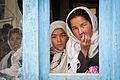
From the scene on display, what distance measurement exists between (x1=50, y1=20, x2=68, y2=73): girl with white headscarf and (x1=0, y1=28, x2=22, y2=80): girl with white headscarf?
21cm

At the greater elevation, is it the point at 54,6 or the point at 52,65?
the point at 54,6

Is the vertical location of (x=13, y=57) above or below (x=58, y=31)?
below

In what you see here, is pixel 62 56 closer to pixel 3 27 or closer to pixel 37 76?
pixel 37 76

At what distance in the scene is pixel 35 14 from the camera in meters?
1.90

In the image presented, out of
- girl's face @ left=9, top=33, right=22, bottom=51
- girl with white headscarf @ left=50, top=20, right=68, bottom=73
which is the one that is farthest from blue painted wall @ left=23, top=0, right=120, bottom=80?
girl's face @ left=9, top=33, right=22, bottom=51

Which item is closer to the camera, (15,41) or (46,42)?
(46,42)

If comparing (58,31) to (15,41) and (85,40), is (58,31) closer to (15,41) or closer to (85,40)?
(85,40)

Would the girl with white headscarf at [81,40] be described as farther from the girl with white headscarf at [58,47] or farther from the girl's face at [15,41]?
the girl's face at [15,41]

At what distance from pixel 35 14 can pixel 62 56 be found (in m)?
0.32

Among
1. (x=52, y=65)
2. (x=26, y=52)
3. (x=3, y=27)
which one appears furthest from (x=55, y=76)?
(x=3, y=27)

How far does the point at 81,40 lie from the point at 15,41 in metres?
0.42

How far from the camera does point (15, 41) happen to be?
209 cm

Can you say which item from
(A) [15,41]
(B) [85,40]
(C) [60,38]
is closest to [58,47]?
(C) [60,38]

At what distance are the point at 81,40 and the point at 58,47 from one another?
0.49 feet
